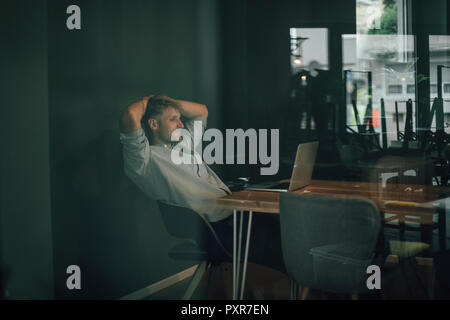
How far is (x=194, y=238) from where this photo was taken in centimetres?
321

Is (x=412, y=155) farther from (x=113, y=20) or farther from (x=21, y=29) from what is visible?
(x=21, y=29)

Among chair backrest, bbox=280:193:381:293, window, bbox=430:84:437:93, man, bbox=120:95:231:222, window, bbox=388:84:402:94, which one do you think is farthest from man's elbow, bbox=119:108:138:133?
window, bbox=430:84:437:93

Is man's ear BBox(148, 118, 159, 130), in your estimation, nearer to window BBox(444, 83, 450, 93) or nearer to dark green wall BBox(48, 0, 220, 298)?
dark green wall BBox(48, 0, 220, 298)

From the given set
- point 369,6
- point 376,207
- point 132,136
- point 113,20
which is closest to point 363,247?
point 376,207

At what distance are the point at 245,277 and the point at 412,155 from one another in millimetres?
1216

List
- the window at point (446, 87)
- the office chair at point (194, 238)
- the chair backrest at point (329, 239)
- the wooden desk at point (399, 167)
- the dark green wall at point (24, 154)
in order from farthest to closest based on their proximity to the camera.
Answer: the office chair at point (194, 238), the dark green wall at point (24, 154), the wooden desk at point (399, 167), the window at point (446, 87), the chair backrest at point (329, 239)

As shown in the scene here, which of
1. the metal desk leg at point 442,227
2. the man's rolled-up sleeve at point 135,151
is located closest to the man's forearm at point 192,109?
the man's rolled-up sleeve at point 135,151

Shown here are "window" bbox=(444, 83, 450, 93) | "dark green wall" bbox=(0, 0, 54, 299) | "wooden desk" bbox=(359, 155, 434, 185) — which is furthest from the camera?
"dark green wall" bbox=(0, 0, 54, 299)

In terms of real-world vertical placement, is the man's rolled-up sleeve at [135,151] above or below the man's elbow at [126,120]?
below

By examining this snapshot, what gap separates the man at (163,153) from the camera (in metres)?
3.25

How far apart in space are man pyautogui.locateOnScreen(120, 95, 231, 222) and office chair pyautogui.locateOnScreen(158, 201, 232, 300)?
8 centimetres

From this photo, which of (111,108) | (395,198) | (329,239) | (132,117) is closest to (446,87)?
(395,198)

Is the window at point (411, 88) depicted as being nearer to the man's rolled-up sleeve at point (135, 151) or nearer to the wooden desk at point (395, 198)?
the wooden desk at point (395, 198)

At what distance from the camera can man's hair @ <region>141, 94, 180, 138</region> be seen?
3332mm
